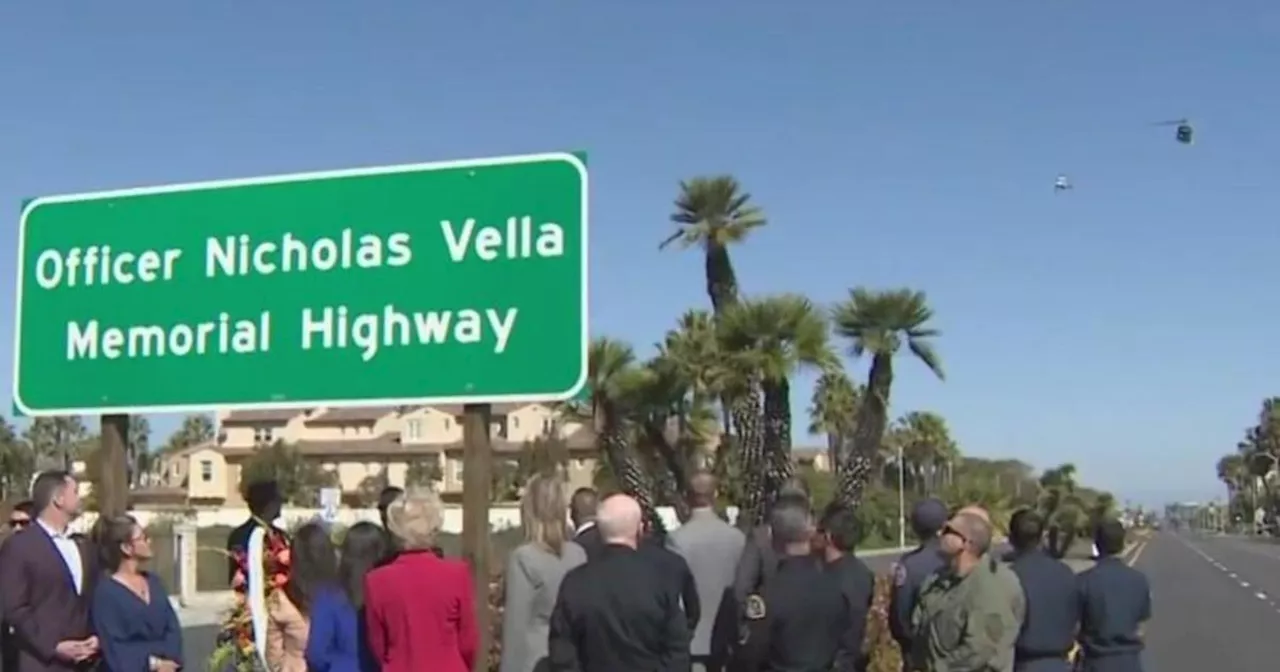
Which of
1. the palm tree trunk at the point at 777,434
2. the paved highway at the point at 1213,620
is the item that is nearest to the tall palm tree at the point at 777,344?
the palm tree trunk at the point at 777,434

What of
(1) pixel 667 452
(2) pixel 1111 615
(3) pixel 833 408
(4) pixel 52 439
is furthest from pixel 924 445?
(2) pixel 1111 615

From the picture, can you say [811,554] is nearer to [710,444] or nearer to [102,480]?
[102,480]

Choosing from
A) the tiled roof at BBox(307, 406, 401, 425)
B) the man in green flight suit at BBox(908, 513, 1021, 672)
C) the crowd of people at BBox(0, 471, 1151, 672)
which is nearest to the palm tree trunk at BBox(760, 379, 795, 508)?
the crowd of people at BBox(0, 471, 1151, 672)

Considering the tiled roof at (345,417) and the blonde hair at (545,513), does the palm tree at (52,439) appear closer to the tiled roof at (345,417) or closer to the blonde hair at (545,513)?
the tiled roof at (345,417)

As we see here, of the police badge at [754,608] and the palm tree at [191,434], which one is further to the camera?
the palm tree at [191,434]

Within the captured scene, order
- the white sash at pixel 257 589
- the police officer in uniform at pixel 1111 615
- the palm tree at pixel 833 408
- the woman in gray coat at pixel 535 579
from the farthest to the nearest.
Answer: the palm tree at pixel 833 408 < the police officer in uniform at pixel 1111 615 < the white sash at pixel 257 589 < the woman in gray coat at pixel 535 579

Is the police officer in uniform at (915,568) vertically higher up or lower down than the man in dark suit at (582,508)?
lower down

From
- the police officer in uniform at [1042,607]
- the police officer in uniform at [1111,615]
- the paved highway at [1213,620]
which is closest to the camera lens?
the police officer in uniform at [1042,607]

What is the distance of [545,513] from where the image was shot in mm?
7164

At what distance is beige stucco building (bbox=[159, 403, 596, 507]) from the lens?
8644 cm

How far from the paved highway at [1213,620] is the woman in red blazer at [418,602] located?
44.0ft

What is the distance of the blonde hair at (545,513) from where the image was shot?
7.16 m

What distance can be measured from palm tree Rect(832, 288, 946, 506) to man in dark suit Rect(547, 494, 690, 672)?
69.4 feet

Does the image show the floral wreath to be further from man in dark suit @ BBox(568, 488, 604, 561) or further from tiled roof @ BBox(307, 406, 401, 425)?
tiled roof @ BBox(307, 406, 401, 425)
